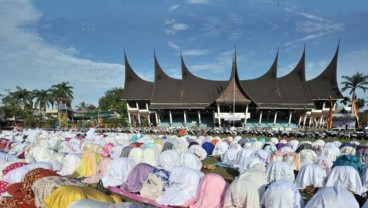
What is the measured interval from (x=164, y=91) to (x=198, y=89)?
15.9ft

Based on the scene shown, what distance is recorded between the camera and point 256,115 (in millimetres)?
44625

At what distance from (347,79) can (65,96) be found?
4821cm

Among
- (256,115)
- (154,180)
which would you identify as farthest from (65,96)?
(154,180)

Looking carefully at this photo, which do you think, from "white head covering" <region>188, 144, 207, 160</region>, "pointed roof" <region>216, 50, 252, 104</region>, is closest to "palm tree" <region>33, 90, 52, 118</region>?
"pointed roof" <region>216, 50, 252, 104</region>

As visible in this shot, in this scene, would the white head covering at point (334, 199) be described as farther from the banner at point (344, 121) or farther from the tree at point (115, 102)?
the tree at point (115, 102)

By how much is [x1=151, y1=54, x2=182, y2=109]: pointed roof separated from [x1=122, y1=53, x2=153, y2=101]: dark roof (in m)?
1.84

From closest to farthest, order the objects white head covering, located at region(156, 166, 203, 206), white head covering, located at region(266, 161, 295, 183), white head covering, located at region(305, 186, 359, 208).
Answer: white head covering, located at region(305, 186, 359, 208)
white head covering, located at region(156, 166, 203, 206)
white head covering, located at region(266, 161, 295, 183)

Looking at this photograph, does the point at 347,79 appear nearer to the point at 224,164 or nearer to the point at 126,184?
the point at 224,164

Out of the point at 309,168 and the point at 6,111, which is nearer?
the point at 309,168

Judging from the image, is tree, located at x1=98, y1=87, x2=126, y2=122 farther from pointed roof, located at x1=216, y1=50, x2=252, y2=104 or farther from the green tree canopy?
pointed roof, located at x1=216, y1=50, x2=252, y2=104

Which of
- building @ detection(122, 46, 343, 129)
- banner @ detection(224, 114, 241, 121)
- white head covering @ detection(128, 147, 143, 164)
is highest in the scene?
building @ detection(122, 46, 343, 129)

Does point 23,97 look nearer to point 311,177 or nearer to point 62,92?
point 62,92

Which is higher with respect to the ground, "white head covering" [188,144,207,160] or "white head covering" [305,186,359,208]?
"white head covering" [305,186,359,208]

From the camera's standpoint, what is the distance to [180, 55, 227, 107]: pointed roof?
45.2 m
